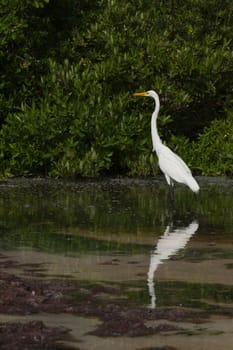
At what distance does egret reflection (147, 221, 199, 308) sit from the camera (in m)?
8.88

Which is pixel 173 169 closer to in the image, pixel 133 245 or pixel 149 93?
pixel 149 93

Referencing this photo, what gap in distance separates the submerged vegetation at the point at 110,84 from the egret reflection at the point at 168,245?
19.4 ft

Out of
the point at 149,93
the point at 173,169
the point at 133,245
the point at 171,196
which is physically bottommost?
the point at 171,196

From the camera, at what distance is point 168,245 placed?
1068cm

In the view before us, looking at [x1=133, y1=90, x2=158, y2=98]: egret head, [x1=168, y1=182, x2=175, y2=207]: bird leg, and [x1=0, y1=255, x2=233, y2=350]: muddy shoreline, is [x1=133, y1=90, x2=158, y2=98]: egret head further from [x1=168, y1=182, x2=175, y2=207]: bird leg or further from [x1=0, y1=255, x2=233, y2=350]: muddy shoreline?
[x1=0, y1=255, x2=233, y2=350]: muddy shoreline

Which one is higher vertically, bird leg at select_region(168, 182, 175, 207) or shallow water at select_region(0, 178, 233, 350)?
shallow water at select_region(0, 178, 233, 350)

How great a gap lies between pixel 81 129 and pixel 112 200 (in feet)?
11.4

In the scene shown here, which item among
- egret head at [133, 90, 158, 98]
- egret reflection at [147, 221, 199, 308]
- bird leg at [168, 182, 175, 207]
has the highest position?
egret reflection at [147, 221, 199, 308]

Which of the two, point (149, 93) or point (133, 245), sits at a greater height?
point (133, 245)

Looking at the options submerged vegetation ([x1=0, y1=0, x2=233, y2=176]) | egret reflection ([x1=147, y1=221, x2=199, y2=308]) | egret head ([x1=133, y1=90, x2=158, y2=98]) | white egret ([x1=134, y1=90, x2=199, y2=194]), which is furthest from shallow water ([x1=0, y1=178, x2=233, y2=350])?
egret head ([x1=133, y1=90, x2=158, y2=98])

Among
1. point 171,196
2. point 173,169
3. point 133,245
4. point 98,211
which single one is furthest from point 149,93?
point 133,245

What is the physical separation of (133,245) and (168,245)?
37 centimetres

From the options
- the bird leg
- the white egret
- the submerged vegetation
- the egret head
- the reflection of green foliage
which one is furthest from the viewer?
the submerged vegetation

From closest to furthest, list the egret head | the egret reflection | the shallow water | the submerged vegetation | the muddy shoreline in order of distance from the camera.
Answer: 1. the muddy shoreline
2. the shallow water
3. the egret reflection
4. the egret head
5. the submerged vegetation
